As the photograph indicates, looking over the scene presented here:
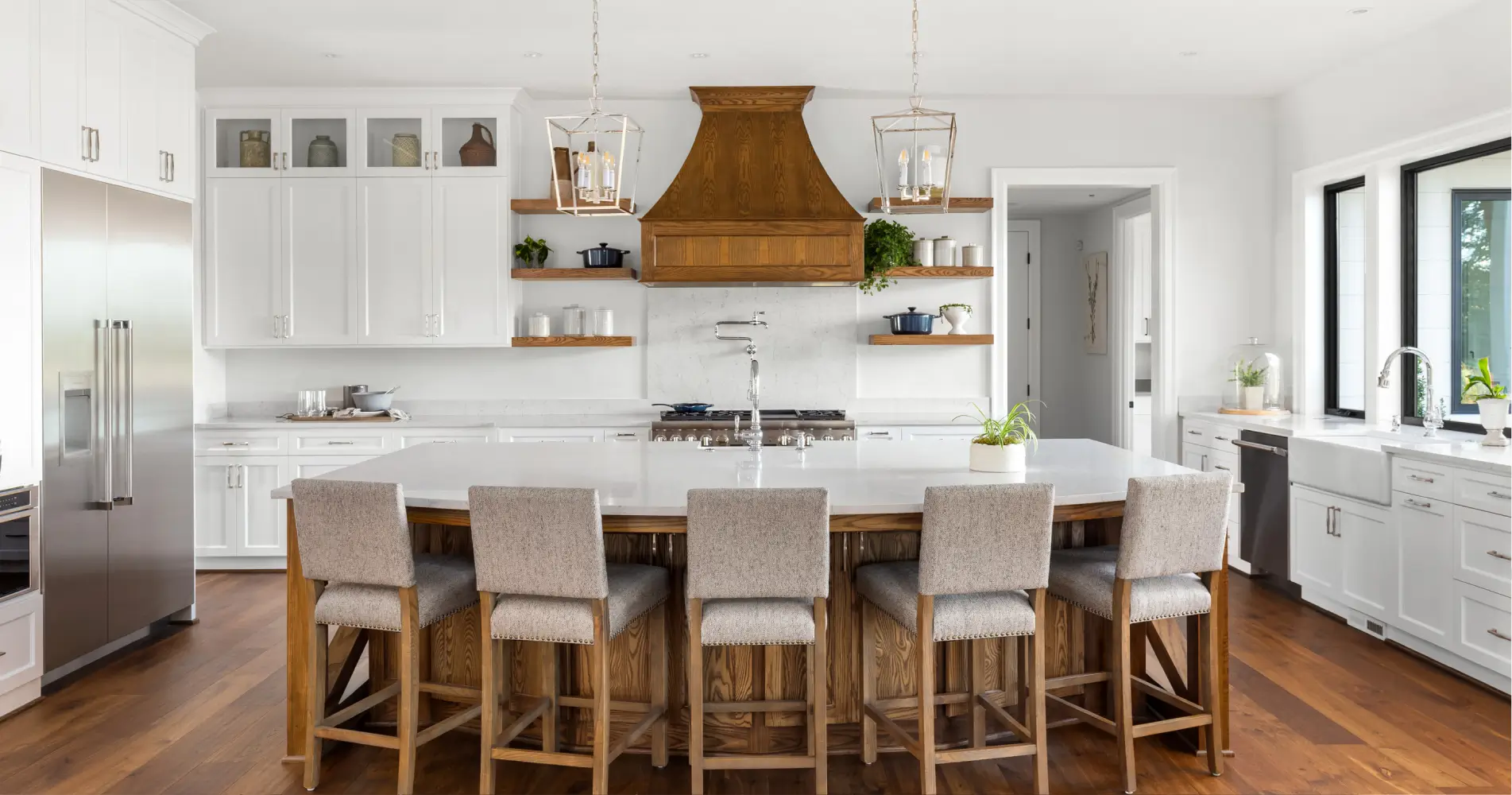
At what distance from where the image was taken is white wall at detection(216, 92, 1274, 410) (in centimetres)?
587

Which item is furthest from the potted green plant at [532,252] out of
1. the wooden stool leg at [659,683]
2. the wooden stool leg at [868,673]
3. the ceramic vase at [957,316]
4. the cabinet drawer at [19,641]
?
the wooden stool leg at [868,673]

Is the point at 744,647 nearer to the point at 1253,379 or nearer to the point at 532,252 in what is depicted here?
the point at 532,252

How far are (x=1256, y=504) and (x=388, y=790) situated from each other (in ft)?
14.5

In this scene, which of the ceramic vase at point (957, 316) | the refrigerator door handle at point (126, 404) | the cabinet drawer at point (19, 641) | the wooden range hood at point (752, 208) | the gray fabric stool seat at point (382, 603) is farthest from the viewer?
the ceramic vase at point (957, 316)

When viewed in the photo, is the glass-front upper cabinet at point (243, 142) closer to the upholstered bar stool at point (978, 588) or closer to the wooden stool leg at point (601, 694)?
the wooden stool leg at point (601, 694)

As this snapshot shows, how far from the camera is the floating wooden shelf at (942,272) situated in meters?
5.68

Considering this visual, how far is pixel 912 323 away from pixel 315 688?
3943 millimetres

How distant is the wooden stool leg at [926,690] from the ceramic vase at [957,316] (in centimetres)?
349

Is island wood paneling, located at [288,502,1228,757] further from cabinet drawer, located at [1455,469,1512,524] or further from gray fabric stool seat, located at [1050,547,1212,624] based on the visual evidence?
cabinet drawer, located at [1455,469,1512,524]

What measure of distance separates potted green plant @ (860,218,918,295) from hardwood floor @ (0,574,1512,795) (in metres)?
2.79

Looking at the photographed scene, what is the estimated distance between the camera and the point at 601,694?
256cm

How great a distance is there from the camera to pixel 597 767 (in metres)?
2.58

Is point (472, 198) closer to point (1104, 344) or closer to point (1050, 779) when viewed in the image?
point (1050, 779)

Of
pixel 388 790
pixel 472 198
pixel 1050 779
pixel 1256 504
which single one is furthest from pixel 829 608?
pixel 472 198
